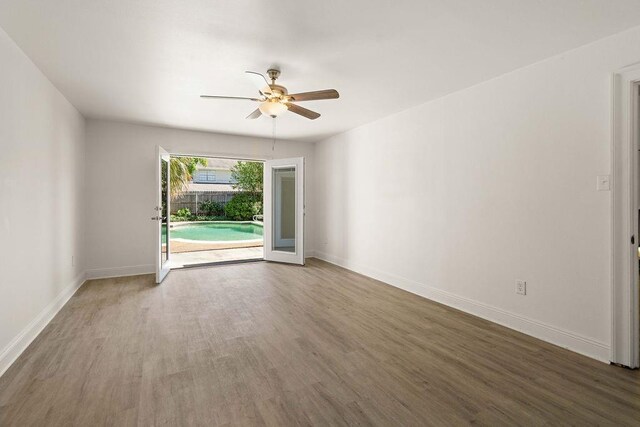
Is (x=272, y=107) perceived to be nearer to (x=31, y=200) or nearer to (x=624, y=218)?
(x=31, y=200)

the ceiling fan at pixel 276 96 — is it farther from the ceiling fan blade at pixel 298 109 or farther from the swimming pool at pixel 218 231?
the swimming pool at pixel 218 231

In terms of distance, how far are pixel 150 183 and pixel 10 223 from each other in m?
2.86

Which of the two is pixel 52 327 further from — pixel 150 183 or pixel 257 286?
pixel 150 183

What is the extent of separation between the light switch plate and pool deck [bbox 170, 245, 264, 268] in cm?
535

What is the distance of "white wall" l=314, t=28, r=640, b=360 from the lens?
2.44 metres

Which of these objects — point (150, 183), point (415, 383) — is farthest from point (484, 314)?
point (150, 183)

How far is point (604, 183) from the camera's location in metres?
2.38

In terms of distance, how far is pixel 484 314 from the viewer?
3221 millimetres

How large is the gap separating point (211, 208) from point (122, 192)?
8455mm

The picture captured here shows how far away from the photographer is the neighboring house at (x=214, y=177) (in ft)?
47.9

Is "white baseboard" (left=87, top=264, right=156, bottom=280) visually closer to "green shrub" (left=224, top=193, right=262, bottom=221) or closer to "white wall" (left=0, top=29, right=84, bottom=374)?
"white wall" (left=0, top=29, right=84, bottom=374)

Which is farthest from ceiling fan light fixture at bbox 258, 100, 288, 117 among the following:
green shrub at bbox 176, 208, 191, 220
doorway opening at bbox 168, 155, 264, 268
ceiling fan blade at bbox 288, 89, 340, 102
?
A: green shrub at bbox 176, 208, 191, 220

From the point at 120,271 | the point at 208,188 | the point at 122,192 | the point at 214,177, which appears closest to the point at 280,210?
the point at 122,192

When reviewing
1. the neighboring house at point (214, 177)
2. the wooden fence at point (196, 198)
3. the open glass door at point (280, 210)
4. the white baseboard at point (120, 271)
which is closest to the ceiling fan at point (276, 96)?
the open glass door at point (280, 210)
